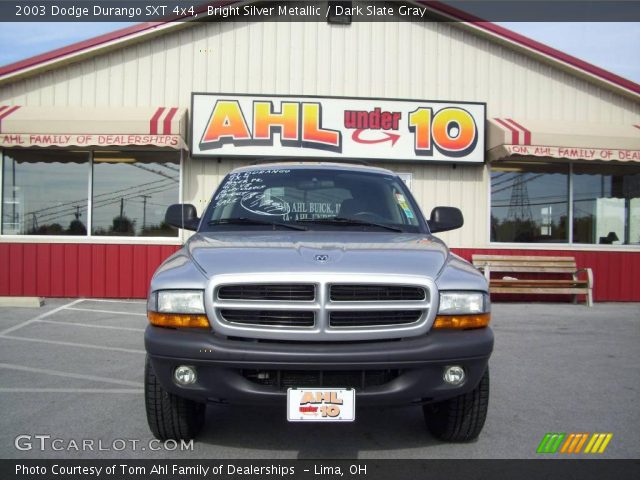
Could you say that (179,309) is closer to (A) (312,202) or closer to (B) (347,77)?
(A) (312,202)

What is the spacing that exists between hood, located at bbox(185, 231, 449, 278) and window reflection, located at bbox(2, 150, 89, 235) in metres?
8.06

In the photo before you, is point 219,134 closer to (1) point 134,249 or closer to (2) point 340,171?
(1) point 134,249

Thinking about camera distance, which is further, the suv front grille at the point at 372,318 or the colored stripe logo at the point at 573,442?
the colored stripe logo at the point at 573,442

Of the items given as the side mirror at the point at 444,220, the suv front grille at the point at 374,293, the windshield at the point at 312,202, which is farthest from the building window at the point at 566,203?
the suv front grille at the point at 374,293

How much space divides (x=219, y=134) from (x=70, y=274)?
3.66 metres

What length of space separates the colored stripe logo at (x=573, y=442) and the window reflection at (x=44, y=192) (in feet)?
30.6

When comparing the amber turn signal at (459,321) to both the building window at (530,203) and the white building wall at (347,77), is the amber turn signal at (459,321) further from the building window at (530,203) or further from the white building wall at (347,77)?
the building window at (530,203)

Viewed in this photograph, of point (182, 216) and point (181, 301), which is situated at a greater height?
point (182, 216)

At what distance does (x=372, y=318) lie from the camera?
316cm

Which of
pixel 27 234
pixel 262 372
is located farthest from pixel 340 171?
pixel 27 234

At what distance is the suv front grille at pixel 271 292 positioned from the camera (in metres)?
3.13

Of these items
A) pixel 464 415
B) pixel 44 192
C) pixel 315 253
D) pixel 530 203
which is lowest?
pixel 464 415

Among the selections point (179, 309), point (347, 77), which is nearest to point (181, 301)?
point (179, 309)
